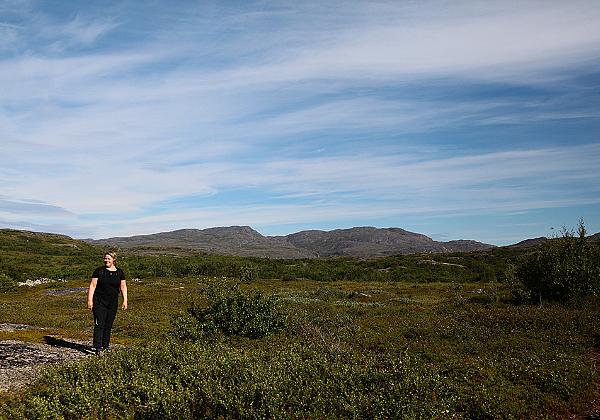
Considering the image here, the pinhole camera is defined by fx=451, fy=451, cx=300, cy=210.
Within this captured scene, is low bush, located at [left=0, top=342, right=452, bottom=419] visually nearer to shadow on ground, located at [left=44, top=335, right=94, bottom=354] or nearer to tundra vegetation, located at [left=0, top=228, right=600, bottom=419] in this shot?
tundra vegetation, located at [left=0, top=228, right=600, bottom=419]

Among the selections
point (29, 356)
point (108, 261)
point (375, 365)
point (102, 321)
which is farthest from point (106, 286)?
point (375, 365)

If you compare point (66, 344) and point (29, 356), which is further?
point (66, 344)

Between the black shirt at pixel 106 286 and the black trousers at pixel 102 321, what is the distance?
5.8 inches

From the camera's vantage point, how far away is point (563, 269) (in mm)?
26188

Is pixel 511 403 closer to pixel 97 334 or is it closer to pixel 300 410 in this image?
pixel 300 410

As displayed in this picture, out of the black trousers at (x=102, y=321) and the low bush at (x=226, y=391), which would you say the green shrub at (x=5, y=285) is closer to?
the black trousers at (x=102, y=321)

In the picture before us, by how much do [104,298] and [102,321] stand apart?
666 mm

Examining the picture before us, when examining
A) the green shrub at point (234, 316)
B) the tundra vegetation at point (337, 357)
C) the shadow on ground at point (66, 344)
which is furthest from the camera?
the green shrub at point (234, 316)

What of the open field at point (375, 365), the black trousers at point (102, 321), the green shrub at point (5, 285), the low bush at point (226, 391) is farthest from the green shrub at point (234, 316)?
the green shrub at point (5, 285)

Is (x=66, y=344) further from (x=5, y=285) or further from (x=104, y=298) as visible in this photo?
(x=5, y=285)

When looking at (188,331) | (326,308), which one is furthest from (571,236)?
(188,331)

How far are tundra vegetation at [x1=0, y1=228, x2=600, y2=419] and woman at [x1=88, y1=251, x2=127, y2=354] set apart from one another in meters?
0.81

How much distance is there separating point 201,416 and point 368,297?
2805cm

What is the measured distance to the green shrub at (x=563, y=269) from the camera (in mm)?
25781
